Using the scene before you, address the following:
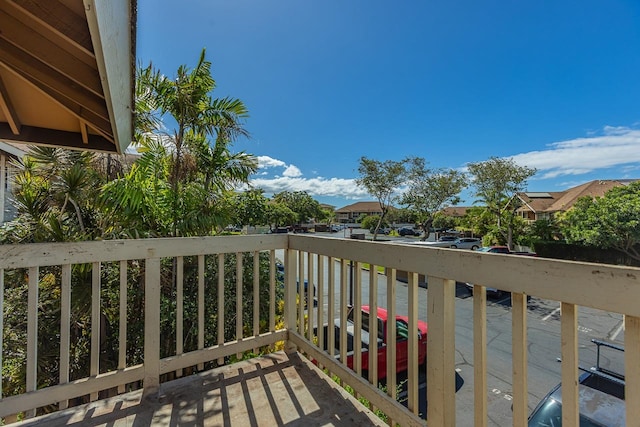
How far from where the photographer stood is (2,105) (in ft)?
6.20

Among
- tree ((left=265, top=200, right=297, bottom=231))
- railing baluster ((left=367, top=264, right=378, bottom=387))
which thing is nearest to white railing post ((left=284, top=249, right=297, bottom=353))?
railing baluster ((left=367, top=264, right=378, bottom=387))

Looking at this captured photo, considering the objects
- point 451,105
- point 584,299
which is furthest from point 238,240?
point 451,105

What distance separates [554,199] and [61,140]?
34939mm

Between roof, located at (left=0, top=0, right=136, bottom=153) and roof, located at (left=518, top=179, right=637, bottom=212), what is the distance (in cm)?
2294

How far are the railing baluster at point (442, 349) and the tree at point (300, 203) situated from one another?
37.6 m

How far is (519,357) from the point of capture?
899 mm

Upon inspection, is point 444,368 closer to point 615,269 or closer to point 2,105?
point 615,269

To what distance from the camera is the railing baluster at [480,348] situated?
99cm

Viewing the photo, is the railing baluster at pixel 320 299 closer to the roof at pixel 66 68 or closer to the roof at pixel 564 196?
the roof at pixel 66 68

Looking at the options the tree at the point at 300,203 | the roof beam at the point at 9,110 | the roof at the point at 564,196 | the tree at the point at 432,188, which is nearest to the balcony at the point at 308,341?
the roof beam at the point at 9,110

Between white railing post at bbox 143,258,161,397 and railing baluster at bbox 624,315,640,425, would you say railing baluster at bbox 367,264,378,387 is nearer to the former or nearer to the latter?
railing baluster at bbox 624,315,640,425

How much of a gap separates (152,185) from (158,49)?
2340 mm

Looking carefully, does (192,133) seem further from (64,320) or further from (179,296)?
(64,320)

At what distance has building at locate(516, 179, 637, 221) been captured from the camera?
70.2 ft
